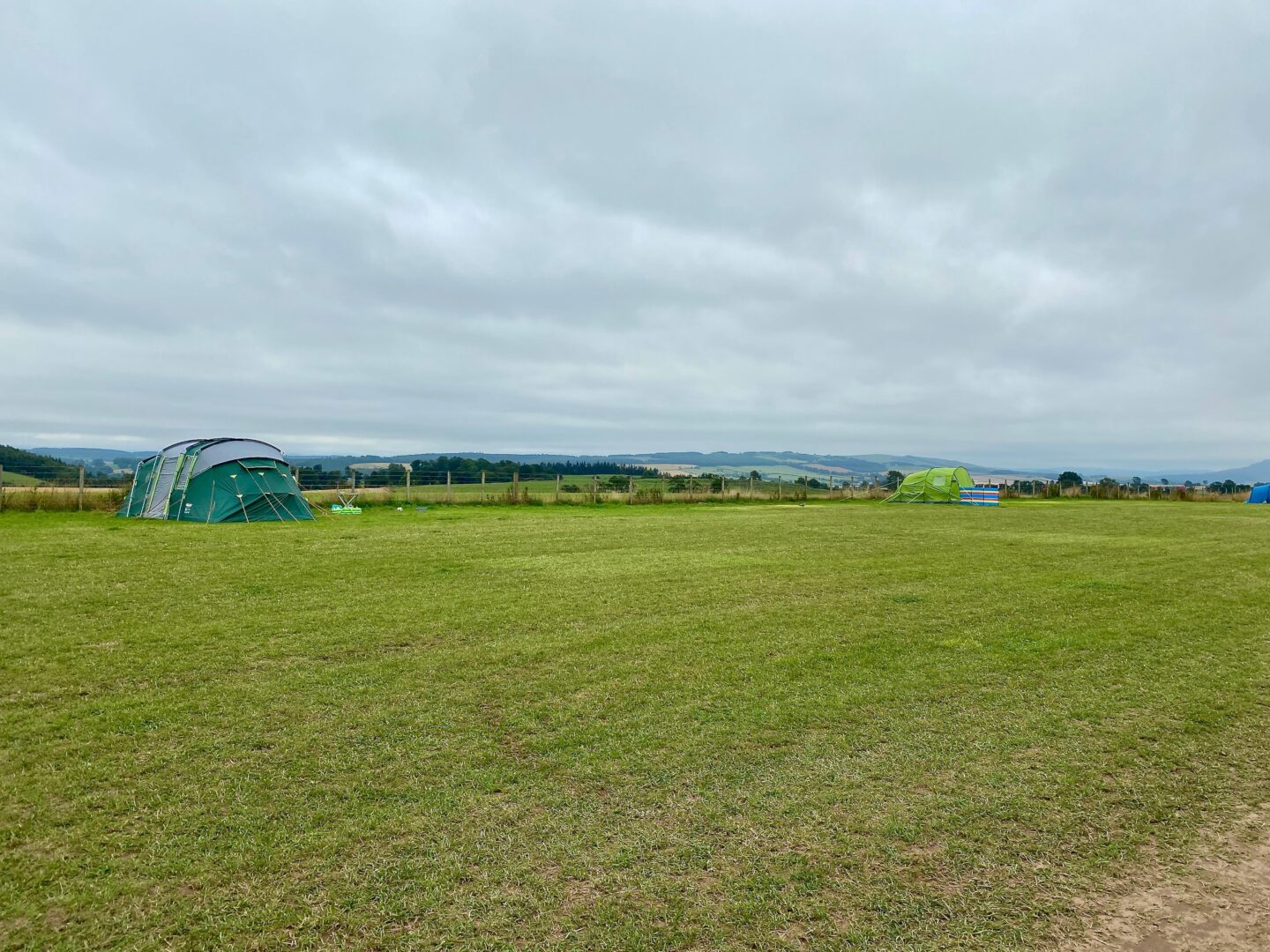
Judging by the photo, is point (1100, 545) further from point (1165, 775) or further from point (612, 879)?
point (612, 879)

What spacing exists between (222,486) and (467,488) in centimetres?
1235

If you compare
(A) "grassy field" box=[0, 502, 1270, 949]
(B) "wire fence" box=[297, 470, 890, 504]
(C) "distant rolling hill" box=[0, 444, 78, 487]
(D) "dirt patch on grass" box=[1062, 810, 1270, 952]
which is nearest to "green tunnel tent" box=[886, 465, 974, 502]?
(B) "wire fence" box=[297, 470, 890, 504]

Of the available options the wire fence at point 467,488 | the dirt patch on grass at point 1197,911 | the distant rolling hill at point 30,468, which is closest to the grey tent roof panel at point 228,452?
the wire fence at point 467,488

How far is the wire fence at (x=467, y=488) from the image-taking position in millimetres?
21625

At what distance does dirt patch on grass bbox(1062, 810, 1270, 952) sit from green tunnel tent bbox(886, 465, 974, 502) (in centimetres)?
3469

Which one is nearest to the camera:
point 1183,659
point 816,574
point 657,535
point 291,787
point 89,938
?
point 89,938

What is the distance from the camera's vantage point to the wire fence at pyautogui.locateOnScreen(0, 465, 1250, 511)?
21.6 m

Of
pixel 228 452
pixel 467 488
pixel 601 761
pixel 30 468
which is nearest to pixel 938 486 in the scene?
pixel 467 488

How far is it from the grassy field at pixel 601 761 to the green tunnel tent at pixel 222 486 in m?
9.62

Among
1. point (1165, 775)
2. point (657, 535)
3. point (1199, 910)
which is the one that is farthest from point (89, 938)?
point (657, 535)

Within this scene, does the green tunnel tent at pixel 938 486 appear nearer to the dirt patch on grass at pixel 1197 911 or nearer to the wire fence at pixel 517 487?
the wire fence at pixel 517 487

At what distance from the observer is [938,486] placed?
35.4 meters

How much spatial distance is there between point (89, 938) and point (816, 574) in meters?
8.65

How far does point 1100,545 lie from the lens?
1405cm
